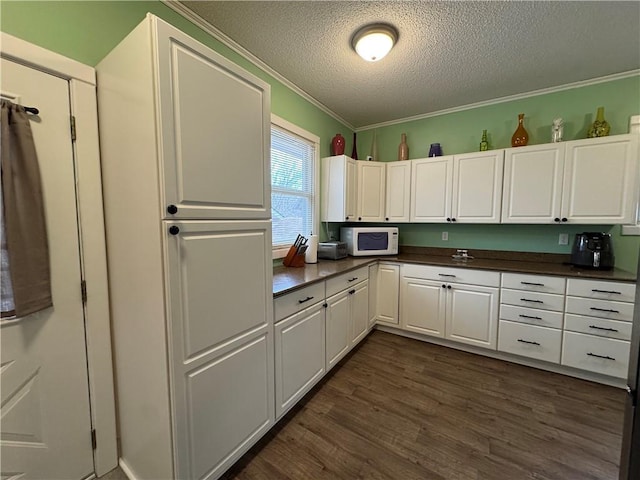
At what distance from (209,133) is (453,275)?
2.49 m

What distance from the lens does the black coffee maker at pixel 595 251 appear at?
226 cm

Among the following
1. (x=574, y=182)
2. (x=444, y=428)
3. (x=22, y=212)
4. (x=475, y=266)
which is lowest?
(x=444, y=428)

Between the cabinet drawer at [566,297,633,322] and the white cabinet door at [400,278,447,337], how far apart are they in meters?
0.97

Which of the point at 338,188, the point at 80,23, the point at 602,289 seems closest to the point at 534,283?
the point at 602,289

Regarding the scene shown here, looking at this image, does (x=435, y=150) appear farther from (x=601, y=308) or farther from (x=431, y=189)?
(x=601, y=308)

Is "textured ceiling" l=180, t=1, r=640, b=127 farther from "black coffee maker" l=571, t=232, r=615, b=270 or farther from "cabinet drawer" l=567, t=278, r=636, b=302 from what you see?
"cabinet drawer" l=567, t=278, r=636, b=302

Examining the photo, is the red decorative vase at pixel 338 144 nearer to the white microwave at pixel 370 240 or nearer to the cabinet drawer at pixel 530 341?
the white microwave at pixel 370 240

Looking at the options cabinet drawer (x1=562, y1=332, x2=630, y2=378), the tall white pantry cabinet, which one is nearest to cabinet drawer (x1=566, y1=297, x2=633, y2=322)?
cabinet drawer (x1=562, y1=332, x2=630, y2=378)

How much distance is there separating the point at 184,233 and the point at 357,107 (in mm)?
2627

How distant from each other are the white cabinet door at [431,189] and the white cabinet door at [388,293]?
0.70 m

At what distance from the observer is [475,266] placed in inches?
98.0

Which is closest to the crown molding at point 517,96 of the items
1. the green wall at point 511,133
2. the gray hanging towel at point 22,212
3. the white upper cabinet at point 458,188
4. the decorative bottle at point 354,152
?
the green wall at point 511,133

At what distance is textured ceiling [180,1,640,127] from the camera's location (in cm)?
159

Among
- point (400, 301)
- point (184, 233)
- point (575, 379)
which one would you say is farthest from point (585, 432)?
point (184, 233)
